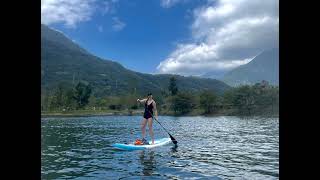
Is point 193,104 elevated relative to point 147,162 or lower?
elevated

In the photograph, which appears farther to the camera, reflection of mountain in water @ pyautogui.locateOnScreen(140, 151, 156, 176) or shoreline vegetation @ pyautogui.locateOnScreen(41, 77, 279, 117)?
shoreline vegetation @ pyautogui.locateOnScreen(41, 77, 279, 117)

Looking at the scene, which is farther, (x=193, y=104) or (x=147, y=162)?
(x=193, y=104)

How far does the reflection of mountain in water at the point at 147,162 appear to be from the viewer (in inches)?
595

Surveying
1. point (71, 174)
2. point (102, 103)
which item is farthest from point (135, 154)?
point (102, 103)

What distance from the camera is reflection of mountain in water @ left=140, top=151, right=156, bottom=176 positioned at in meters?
15.1

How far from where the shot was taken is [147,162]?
17938mm

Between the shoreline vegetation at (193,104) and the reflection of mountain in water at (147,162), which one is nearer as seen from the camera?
the reflection of mountain in water at (147,162)

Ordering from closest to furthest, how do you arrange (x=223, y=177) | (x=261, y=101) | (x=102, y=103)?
(x=223, y=177) < (x=261, y=101) < (x=102, y=103)
